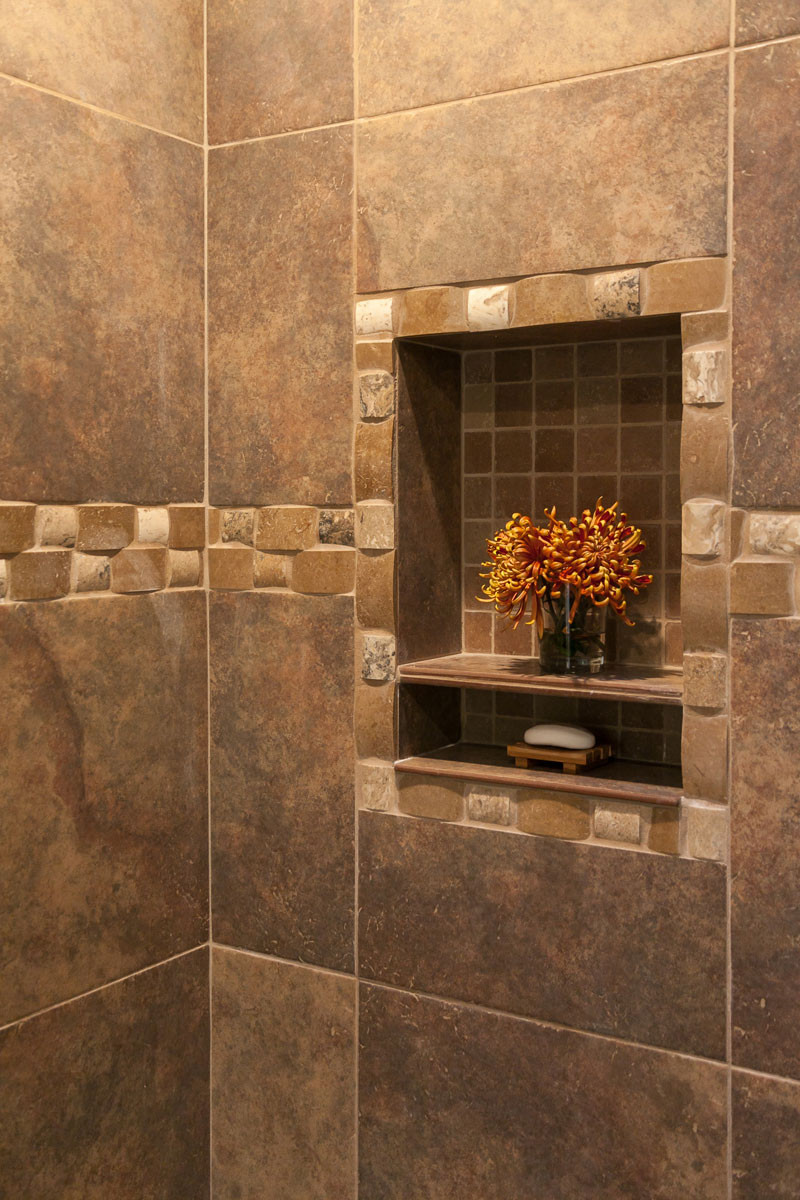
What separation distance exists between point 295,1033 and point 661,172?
1.28 m

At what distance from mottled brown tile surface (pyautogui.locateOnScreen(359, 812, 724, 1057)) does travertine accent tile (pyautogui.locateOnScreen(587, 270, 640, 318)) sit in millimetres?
665

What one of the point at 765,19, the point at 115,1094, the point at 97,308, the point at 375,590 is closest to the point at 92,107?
the point at 97,308

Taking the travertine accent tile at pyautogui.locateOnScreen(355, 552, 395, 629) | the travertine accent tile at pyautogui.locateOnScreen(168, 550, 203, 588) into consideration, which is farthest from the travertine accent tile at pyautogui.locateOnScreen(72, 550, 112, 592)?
the travertine accent tile at pyautogui.locateOnScreen(355, 552, 395, 629)

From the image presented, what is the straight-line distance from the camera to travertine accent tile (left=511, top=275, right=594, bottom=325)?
1391 mm

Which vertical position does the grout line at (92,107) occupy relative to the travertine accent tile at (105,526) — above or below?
above

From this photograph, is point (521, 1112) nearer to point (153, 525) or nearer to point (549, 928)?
point (549, 928)

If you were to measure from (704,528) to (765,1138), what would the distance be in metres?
0.71

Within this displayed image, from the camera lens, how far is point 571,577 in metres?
1.43

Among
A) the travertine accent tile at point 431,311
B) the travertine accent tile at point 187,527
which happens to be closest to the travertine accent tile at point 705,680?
the travertine accent tile at point 431,311

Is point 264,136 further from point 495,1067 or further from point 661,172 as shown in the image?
point 495,1067

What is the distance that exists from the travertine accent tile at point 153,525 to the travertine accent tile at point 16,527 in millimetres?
187

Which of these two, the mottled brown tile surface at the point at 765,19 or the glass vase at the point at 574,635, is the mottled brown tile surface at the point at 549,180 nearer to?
the mottled brown tile surface at the point at 765,19

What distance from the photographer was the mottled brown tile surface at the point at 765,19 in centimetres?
124

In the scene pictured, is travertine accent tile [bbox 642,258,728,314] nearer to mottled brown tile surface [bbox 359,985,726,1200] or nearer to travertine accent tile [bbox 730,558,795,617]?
travertine accent tile [bbox 730,558,795,617]
